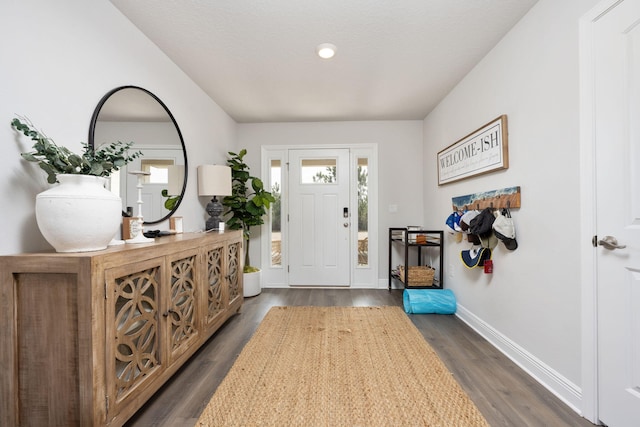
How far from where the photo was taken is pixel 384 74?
8.38 feet

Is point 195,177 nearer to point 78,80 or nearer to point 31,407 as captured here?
point 78,80

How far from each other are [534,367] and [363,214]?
8.12 ft

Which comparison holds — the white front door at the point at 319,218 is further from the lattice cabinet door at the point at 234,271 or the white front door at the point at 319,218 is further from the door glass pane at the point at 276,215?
the lattice cabinet door at the point at 234,271

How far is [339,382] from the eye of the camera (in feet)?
5.38

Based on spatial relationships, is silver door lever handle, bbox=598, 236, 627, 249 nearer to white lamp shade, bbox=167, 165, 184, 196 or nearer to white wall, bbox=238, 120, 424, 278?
white wall, bbox=238, 120, 424, 278

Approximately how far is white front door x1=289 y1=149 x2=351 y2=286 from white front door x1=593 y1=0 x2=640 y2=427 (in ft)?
8.90

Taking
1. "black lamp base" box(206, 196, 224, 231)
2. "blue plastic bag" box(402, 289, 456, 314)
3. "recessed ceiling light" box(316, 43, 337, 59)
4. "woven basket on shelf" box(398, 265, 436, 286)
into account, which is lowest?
"blue plastic bag" box(402, 289, 456, 314)

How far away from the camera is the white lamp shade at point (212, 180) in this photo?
2.74 meters

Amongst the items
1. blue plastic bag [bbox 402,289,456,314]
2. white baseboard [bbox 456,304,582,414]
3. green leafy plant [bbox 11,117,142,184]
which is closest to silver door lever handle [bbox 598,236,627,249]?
white baseboard [bbox 456,304,582,414]

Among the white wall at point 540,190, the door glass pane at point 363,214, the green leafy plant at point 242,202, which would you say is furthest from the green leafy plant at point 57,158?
the door glass pane at point 363,214

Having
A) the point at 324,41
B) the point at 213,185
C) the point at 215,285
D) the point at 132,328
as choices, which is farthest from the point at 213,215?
the point at 324,41

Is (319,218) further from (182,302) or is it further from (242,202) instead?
(182,302)

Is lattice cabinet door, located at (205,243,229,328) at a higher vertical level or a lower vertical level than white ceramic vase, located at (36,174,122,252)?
lower

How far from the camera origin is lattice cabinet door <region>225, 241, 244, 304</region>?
253cm
